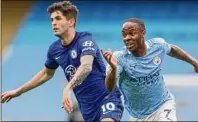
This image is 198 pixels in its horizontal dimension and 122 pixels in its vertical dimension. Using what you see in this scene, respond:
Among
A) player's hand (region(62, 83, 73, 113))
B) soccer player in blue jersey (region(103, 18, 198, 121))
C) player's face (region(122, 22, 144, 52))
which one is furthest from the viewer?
soccer player in blue jersey (region(103, 18, 198, 121))

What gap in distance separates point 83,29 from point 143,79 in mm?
9221

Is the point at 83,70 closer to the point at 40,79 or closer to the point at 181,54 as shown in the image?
the point at 40,79

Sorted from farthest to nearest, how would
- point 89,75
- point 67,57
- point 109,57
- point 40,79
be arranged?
point 40,79 < point 67,57 < point 89,75 < point 109,57

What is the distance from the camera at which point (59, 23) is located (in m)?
6.55

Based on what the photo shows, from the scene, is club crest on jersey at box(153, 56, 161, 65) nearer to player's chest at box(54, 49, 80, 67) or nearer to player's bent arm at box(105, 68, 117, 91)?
player's bent arm at box(105, 68, 117, 91)

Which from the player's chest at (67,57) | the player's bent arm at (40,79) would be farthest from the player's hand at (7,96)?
the player's chest at (67,57)

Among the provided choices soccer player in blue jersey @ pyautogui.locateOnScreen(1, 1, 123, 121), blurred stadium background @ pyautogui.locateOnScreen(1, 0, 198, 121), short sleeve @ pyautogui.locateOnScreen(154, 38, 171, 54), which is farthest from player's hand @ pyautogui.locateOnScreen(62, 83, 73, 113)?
blurred stadium background @ pyautogui.locateOnScreen(1, 0, 198, 121)

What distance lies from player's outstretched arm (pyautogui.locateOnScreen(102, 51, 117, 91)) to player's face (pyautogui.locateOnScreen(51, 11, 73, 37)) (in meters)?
0.83

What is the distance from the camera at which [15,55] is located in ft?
49.0

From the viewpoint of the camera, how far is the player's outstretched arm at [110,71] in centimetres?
567

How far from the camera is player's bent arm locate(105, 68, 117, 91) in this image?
19.6ft

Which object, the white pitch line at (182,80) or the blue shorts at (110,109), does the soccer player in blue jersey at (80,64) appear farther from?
the white pitch line at (182,80)

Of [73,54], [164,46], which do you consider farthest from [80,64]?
[164,46]

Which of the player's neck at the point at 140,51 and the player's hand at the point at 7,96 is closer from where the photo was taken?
the player's neck at the point at 140,51
